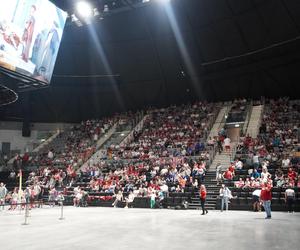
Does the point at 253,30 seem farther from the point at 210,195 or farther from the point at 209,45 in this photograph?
the point at 210,195

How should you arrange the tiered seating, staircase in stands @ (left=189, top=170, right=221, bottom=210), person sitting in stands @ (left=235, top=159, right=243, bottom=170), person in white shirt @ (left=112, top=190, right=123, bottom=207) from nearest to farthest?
the tiered seating
staircase in stands @ (left=189, top=170, right=221, bottom=210)
person sitting in stands @ (left=235, top=159, right=243, bottom=170)
person in white shirt @ (left=112, top=190, right=123, bottom=207)

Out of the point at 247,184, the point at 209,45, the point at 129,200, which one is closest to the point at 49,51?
the point at 129,200

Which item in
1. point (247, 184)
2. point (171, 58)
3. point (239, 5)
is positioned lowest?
point (247, 184)

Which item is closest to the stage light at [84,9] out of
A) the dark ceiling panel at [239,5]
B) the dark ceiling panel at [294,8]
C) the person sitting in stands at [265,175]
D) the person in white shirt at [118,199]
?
the dark ceiling panel at [239,5]

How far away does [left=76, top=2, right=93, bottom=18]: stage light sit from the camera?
29359 mm

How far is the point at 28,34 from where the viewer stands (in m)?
20.1

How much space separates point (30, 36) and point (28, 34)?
0.59 ft

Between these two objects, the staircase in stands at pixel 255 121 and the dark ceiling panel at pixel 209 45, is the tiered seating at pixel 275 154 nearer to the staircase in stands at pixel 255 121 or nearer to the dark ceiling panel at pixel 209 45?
the staircase in stands at pixel 255 121

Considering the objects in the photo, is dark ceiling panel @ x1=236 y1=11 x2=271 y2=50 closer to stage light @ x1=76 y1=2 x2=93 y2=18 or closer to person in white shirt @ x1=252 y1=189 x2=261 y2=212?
stage light @ x1=76 y1=2 x2=93 y2=18

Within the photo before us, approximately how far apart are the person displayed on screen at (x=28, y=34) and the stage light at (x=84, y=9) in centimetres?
964

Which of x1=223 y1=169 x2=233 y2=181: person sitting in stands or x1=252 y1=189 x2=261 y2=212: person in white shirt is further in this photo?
x1=223 y1=169 x2=233 y2=181: person sitting in stands

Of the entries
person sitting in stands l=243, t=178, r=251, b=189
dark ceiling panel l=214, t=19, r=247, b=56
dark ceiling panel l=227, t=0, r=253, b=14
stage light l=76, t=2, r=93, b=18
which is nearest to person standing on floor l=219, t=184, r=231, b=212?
Answer: person sitting in stands l=243, t=178, r=251, b=189

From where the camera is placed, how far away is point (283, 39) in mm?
28250

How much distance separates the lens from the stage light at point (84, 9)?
1156 inches
